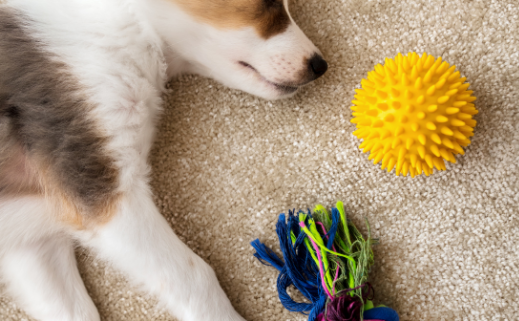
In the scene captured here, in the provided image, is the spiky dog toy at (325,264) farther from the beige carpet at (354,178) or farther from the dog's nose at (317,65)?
the dog's nose at (317,65)

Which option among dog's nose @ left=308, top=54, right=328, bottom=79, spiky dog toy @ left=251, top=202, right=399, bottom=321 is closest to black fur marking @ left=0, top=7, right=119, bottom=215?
spiky dog toy @ left=251, top=202, right=399, bottom=321

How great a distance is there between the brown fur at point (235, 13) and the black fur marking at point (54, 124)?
16.6 inches

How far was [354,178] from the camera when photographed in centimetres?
139

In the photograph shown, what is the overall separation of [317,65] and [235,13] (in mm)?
309

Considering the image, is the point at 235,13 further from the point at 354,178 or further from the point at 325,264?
the point at 325,264

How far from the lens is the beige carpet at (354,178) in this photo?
1323 millimetres

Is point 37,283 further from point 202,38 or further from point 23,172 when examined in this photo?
point 202,38

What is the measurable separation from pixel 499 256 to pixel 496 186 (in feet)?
0.75

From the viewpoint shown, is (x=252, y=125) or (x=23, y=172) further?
(x=252, y=125)

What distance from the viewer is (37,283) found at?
52.3 inches

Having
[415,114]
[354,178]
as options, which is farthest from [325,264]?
[415,114]

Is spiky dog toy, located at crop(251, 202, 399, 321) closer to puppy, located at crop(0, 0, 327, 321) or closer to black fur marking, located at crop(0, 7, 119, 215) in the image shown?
puppy, located at crop(0, 0, 327, 321)

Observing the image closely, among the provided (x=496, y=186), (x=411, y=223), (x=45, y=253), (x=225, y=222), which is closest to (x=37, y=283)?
(x=45, y=253)

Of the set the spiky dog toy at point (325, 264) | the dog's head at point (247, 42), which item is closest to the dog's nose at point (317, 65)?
the dog's head at point (247, 42)
